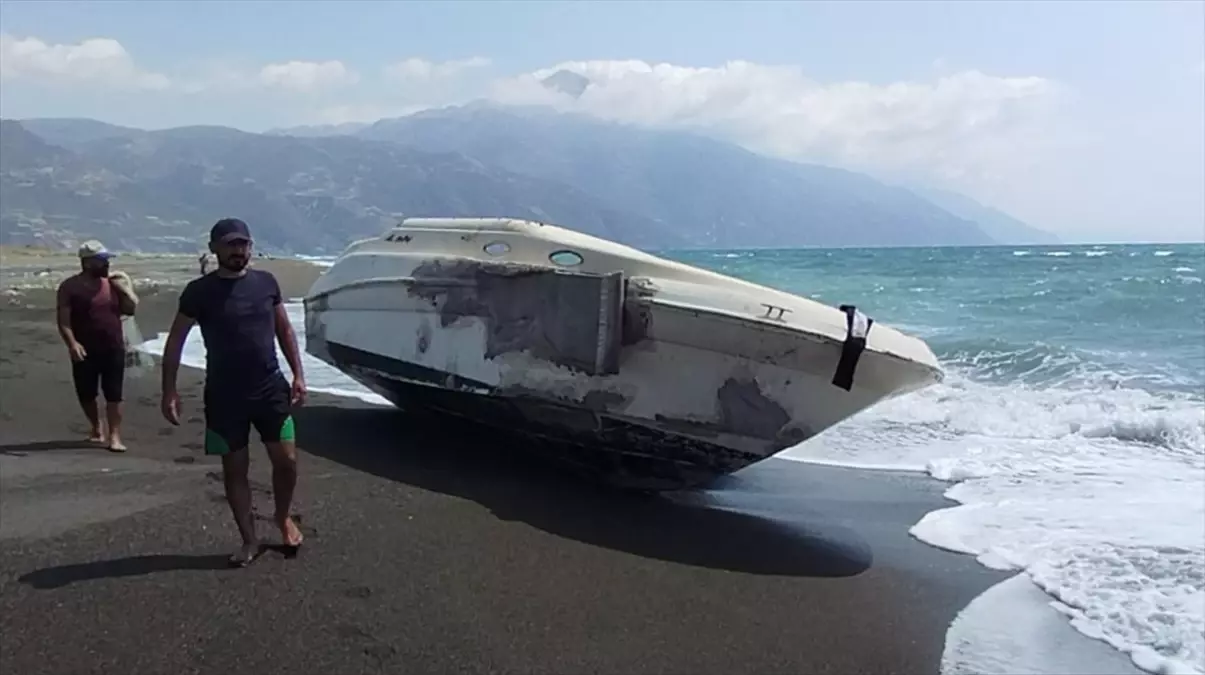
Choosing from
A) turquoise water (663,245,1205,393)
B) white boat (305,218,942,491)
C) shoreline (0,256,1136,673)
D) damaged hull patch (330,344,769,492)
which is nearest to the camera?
shoreline (0,256,1136,673)

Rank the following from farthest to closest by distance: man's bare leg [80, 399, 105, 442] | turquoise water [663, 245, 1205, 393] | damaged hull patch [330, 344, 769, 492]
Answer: turquoise water [663, 245, 1205, 393] < man's bare leg [80, 399, 105, 442] < damaged hull patch [330, 344, 769, 492]

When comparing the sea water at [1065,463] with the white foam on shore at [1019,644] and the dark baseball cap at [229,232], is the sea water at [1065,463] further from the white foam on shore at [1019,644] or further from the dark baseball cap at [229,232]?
the dark baseball cap at [229,232]

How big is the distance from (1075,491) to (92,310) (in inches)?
279

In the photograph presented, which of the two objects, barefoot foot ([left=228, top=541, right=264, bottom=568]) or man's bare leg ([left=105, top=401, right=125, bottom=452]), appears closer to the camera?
barefoot foot ([left=228, top=541, right=264, bottom=568])

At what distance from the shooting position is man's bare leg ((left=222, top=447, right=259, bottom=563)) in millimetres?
4539

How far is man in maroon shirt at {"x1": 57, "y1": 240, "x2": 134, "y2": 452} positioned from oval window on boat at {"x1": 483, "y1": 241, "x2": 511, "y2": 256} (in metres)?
2.47

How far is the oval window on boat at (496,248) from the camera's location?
690 cm

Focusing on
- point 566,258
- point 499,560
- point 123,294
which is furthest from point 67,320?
point 499,560

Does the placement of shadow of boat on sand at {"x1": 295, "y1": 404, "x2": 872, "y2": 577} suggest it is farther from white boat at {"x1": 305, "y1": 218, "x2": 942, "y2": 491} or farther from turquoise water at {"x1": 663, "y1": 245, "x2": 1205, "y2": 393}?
turquoise water at {"x1": 663, "y1": 245, "x2": 1205, "y2": 393}

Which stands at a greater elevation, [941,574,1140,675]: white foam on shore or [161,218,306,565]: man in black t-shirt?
[161,218,306,565]: man in black t-shirt

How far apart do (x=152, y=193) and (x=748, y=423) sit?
17852cm

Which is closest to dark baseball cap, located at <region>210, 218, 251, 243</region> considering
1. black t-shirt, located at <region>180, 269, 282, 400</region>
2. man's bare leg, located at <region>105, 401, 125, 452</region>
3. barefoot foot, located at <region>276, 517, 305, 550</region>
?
black t-shirt, located at <region>180, 269, 282, 400</region>

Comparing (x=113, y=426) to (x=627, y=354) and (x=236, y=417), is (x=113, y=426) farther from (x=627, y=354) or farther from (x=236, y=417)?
(x=627, y=354)

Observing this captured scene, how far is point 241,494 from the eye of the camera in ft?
15.0
